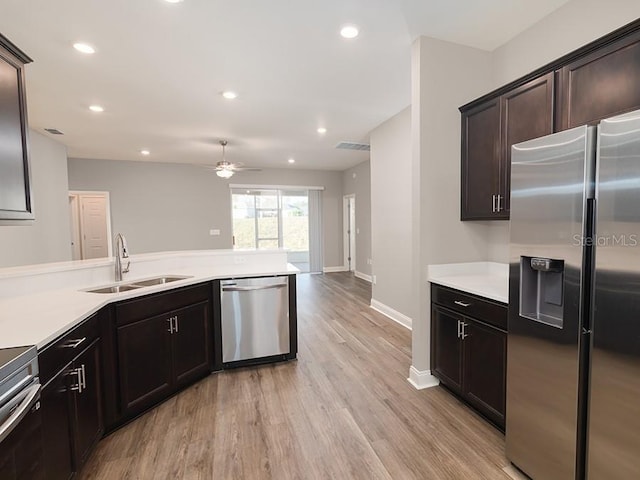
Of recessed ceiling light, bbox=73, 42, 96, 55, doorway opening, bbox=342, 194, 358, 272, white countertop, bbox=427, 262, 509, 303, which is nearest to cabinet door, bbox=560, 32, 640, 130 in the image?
white countertop, bbox=427, 262, 509, 303

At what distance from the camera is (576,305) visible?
141 centimetres

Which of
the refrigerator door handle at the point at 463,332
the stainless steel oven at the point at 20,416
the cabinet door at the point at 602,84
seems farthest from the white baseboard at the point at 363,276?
the stainless steel oven at the point at 20,416

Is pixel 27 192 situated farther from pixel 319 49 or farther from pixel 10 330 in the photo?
pixel 319 49

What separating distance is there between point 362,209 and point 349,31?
5177 millimetres

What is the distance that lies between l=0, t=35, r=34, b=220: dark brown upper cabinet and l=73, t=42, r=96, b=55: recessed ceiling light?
96 cm

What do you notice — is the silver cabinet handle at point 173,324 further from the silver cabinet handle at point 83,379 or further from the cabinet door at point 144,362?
the silver cabinet handle at point 83,379

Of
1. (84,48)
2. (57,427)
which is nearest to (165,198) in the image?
(84,48)

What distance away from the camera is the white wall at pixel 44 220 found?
13.9 feet

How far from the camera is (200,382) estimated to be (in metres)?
2.77

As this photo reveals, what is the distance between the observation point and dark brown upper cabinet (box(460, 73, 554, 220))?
207cm

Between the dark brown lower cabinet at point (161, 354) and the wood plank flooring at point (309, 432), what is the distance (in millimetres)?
141

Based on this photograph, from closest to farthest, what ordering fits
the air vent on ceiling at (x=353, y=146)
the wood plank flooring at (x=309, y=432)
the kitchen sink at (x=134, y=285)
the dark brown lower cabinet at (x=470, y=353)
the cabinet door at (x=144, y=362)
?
the wood plank flooring at (x=309, y=432) < the dark brown lower cabinet at (x=470, y=353) < the cabinet door at (x=144, y=362) < the kitchen sink at (x=134, y=285) < the air vent on ceiling at (x=353, y=146)

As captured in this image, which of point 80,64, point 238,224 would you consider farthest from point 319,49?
point 238,224

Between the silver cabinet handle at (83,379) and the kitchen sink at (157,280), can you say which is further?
the kitchen sink at (157,280)
